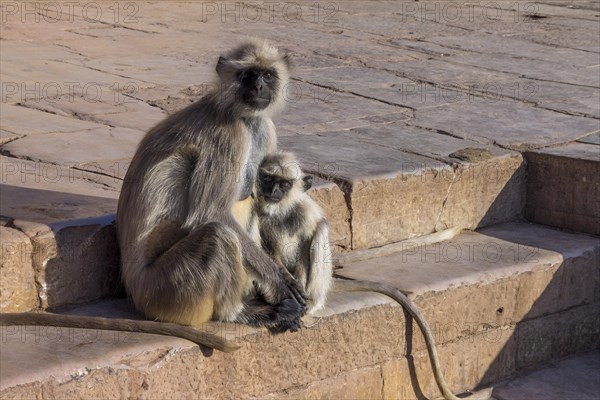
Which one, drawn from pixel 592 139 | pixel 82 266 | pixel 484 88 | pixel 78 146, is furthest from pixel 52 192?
pixel 484 88

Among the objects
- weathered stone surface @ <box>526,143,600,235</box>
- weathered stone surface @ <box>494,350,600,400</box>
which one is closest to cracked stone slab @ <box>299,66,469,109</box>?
weathered stone surface @ <box>526,143,600,235</box>

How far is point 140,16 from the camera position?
30.7 feet

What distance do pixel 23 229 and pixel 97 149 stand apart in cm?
135

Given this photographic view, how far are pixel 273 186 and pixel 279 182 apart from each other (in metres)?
0.03

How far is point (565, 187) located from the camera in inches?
226

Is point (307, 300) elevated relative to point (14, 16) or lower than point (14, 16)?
lower

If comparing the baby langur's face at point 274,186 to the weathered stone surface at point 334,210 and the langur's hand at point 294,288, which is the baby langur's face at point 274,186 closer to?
the langur's hand at point 294,288

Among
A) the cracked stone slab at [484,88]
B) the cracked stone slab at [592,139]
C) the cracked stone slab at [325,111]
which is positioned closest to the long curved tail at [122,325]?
the cracked stone slab at [325,111]

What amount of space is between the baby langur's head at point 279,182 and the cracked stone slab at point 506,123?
1939 mm

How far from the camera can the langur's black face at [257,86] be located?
4184 mm

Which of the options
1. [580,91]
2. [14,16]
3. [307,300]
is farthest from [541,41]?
[307,300]

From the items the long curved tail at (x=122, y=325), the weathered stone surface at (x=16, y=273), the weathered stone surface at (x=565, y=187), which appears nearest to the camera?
the long curved tail at (x=122, y=325)

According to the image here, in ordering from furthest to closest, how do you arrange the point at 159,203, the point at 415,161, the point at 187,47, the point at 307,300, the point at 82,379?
1. the point at 187,47
2. the point at 415,161
3. the point at 307,300
4. the point at 159,203
5. the point at 82,379

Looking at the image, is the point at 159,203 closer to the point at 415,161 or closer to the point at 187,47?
the point at 415,161
